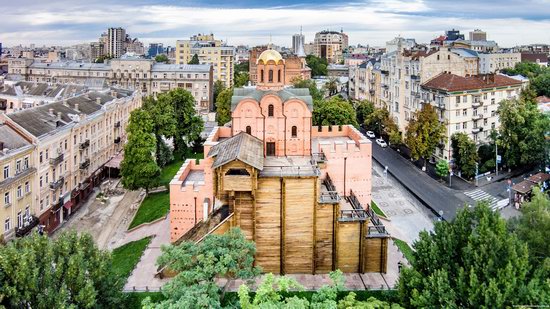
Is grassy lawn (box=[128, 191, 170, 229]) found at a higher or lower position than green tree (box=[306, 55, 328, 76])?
lower

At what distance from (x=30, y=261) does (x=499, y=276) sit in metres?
19.0

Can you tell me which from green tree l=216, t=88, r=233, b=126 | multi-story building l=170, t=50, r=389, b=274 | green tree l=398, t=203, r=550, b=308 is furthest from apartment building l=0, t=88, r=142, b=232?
green tree l=398, t=203, r=550, b=308

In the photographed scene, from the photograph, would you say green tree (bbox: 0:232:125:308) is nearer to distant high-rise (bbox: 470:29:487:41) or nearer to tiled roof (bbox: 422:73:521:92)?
tiled roof (bbox: 422:73:521:92)

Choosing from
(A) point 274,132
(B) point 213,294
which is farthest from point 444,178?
(B) point 213,294

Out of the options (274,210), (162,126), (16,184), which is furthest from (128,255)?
(162,126)

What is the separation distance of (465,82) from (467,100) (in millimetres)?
2403

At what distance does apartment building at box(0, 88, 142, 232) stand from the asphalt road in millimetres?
34723

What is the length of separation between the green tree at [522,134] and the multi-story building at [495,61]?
2143 inches

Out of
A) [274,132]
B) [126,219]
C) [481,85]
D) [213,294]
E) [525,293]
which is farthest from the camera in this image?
[481,85]

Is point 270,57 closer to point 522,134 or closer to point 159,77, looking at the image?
point 522,134

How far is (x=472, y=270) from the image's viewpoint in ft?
67.2

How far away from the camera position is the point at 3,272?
20.6 meters

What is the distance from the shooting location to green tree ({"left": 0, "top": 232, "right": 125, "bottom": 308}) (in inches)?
795

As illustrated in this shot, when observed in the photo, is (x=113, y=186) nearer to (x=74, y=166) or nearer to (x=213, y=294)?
(x=74, y=166)
